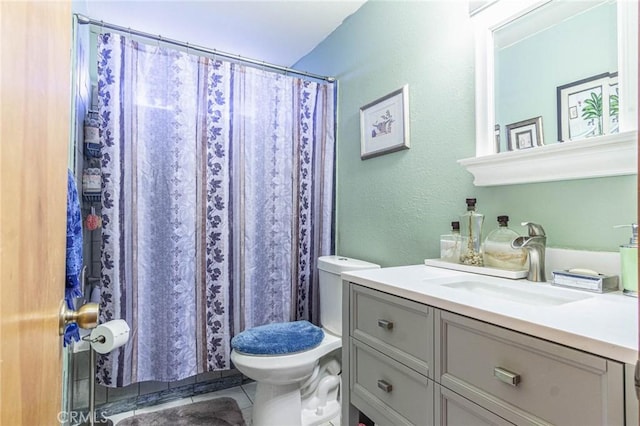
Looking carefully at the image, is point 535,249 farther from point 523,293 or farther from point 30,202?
point 30,202

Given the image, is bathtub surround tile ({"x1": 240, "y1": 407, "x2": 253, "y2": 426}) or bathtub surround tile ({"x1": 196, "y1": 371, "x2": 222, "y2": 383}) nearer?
bathtub surround tile ({"x1": 240, "y1": 407, "x2": 253, "y2": 426})

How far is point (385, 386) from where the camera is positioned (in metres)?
0.99

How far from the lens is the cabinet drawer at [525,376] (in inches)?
21.8

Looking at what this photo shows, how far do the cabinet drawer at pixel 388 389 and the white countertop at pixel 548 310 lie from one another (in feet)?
0.68

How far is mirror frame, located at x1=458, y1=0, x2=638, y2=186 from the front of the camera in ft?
2.88

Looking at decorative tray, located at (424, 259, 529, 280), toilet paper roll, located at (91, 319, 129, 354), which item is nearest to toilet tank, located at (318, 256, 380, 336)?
decorative tray, located at (424, 259, 529, 280)

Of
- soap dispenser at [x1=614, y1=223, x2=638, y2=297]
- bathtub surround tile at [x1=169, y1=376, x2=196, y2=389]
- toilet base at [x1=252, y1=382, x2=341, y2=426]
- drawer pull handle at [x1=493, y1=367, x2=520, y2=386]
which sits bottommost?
bathtub surround tile at [x1=169, y1=376, x2=196, y2=389]

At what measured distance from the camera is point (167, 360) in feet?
5.62

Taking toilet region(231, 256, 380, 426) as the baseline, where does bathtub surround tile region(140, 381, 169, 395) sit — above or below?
below

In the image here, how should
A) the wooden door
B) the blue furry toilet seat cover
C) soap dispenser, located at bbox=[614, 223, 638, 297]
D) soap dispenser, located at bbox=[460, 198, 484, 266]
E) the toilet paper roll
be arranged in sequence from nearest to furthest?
the wooden door → soap dispenser, located at bbox=[614, 223, 638, 297] → soap dispenser, located at bbox=[460, 198, 484, 266] → the toilet paper roll → the blue furry toilet seat cover

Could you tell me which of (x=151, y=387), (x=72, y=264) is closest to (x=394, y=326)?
(x=72, y=264)

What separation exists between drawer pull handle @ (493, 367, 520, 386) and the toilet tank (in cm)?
Answer: 102

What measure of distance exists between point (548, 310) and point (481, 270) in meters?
0.45

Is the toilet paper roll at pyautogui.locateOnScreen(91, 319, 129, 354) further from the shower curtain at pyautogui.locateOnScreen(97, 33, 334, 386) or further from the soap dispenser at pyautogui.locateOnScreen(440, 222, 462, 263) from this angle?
the soap dispenser at pyautogui.locateOnScreen(440, 222, 462, 263)
